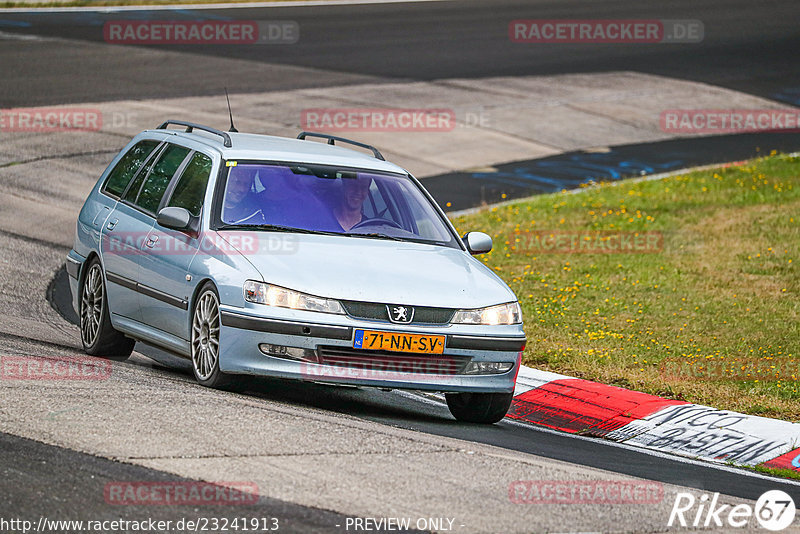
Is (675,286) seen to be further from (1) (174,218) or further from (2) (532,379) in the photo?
(1) (174,218)

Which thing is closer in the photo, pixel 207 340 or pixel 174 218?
pixel 207 340

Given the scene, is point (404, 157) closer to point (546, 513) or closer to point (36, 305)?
point (36, 305)

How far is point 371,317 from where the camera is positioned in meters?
7.94

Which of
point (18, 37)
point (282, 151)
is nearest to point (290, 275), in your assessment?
point (282, 151)

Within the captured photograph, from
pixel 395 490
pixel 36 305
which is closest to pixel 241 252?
pixel 395 490

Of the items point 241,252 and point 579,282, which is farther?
point 579,282

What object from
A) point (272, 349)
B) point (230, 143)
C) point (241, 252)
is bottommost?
point (272, 349)

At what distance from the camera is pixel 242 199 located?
29.1 ft

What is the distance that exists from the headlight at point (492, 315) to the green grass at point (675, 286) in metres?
2.12

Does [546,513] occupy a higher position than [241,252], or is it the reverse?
[241,252]

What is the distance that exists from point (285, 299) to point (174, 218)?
3.79 feet

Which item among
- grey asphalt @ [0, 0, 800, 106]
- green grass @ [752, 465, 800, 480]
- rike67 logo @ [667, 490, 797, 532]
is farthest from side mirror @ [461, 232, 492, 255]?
grey asphalt @ [0, 0, 800, 106]

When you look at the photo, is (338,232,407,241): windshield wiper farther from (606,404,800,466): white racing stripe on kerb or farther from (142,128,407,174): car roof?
(606,404,800,466): white racing stripe on kerb

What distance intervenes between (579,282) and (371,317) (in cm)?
653
